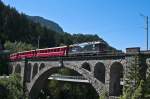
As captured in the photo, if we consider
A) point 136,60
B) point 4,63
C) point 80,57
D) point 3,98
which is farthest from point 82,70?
point 4,63

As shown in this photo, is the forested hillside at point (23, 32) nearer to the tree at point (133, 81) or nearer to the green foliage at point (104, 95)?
the green foliage at point (104, 95)

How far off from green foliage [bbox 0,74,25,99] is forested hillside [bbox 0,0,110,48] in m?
75.3

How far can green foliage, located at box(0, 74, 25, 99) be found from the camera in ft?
203

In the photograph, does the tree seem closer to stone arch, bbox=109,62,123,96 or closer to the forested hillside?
stone arch, bbox=109,62,123,96

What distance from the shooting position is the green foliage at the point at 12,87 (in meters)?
61.8

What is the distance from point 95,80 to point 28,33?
113941mm

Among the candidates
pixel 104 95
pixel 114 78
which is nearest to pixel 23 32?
pixel 114 78

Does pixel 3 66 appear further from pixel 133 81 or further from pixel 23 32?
pixel 23 32

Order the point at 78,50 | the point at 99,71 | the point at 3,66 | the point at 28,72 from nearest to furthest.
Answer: the point at 99,71 < the point at 78,50 < the point at 28,72 < the point at 3,66

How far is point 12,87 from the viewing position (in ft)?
208

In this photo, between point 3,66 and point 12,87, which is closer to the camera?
point 12,87

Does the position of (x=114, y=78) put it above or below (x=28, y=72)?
above

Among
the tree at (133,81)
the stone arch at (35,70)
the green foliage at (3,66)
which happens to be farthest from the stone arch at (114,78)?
the green foliage at (3,66)

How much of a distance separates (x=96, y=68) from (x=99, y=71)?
70 centimetres
